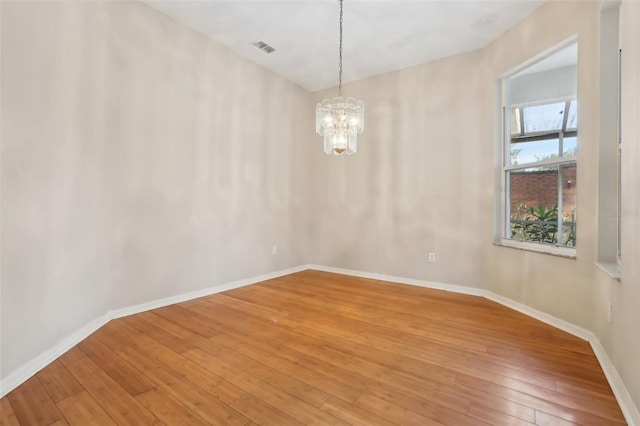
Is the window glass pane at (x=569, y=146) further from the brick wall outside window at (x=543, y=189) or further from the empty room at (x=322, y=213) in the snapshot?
the brick wall outside window at (x=543, y=189)

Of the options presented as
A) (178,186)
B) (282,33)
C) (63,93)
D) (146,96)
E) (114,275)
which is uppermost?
(282,33)

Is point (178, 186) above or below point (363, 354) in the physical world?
above

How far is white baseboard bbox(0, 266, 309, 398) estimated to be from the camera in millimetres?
1692

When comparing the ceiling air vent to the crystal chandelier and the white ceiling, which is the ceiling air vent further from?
the crystal chandelier

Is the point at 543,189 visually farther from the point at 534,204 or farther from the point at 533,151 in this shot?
the point at 533,151

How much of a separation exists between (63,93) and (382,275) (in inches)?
160

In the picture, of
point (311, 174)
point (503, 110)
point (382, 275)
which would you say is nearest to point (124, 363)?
point (382, 275)

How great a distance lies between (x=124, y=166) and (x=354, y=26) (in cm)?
282

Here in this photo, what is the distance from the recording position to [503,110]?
3406 mm

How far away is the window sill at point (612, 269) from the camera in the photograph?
1839 millimetres

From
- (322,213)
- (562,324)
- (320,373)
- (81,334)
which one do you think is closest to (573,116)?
(562,324)

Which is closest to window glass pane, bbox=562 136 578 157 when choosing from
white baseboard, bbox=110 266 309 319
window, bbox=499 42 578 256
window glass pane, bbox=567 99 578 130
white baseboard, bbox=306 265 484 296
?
window, bbox=499 42 578 256

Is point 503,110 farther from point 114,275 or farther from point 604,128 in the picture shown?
point 114,275

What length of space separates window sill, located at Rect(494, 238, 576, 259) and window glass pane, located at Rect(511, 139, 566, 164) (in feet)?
2.91
